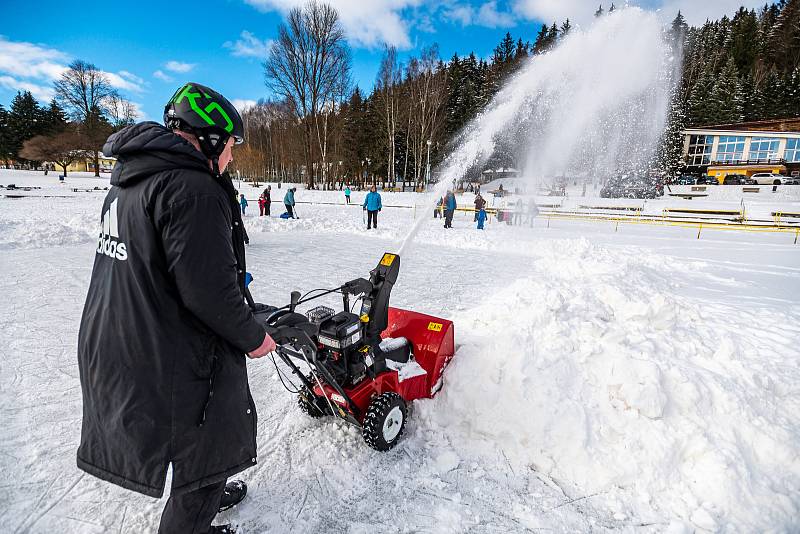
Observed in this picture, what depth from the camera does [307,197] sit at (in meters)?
31.4

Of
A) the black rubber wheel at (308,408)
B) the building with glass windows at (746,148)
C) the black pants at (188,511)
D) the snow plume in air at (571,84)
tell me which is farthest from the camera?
the building with glass windows at (746,148)

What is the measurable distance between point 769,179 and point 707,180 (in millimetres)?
5272

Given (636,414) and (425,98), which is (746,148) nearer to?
(425,98)

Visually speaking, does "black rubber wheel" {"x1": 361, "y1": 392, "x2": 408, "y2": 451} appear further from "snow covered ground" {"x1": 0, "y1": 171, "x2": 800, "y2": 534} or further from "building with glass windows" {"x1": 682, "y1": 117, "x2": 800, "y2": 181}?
"building with glass windows" {"x1": 682, "y1": 117, "x2": 800, "y2": 181}

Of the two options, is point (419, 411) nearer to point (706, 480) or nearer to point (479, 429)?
point (479, 429)

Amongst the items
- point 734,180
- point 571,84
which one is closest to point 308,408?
point 571,84

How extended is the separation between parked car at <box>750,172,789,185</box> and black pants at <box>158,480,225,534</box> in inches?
1941

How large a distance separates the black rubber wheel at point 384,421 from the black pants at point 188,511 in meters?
1.13

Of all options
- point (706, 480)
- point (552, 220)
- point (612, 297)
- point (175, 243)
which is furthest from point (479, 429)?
point (552, 220)

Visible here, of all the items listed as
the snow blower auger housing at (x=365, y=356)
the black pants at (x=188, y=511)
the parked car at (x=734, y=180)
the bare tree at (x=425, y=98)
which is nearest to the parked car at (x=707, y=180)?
the parked car at (x=734, y=180)

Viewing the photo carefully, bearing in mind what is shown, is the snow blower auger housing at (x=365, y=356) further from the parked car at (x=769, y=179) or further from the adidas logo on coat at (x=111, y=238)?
the parked car at (x=769, y=179)

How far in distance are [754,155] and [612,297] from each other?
2099 inches

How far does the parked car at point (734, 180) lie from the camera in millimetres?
37688

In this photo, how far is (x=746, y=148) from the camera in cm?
4253
